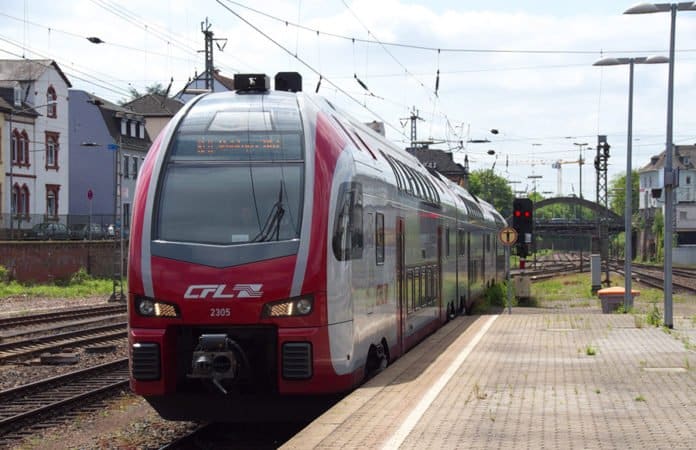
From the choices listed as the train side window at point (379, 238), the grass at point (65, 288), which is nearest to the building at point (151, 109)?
the grass at point (65, 288)

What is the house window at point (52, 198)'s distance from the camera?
215 feet

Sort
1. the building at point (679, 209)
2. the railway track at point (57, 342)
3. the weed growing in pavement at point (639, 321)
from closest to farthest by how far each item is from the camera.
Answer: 1. the railway track at point (57, 342)
2. the weed growing in pavement at point (639, 321)
3. the building at point (679, 209)

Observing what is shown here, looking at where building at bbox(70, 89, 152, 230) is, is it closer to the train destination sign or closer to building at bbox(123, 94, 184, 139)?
building at bbox(123, 94, 184, 139)

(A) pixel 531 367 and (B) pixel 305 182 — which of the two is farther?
(A) pixel 531 367

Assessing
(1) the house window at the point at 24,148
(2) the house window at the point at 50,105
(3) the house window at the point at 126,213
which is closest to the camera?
(1) the house window at the point at 24,148

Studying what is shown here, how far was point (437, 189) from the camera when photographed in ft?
68.3

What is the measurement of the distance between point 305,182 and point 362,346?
6.74ft

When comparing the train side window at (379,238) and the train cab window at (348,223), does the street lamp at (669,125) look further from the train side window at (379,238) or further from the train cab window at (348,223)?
the train cab window at (348,223)

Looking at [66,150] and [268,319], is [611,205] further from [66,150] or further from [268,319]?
[268,319]

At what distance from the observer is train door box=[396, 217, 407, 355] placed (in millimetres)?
14523

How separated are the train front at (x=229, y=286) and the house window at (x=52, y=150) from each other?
56499 mm

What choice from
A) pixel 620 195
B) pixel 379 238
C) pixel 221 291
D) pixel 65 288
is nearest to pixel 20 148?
pixel 65 288

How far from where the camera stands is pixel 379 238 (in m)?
13.0

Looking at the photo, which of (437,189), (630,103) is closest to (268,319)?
(437,189)
